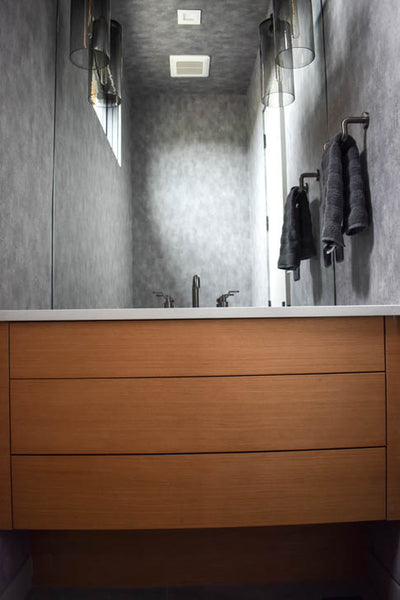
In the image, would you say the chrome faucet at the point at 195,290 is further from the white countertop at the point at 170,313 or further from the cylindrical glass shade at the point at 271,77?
the cylindrical glass shade at the point at 271,77

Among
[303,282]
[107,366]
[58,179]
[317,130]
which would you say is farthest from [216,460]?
Result: [317,130]

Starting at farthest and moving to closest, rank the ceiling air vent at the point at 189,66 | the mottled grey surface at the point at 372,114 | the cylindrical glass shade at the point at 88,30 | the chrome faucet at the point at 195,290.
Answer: the ceiling air vent at the point at 189,66 < the chrome faucet at the point at 195,290 < the cylindrical glass shade at the point at 88,30 < the mottled grey surface at the point at 372,114

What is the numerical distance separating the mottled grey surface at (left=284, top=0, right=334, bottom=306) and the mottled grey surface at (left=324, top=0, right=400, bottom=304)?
0.07 m

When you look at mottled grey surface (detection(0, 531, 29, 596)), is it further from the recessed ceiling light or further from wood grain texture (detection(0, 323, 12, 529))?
the recessed ceiling light

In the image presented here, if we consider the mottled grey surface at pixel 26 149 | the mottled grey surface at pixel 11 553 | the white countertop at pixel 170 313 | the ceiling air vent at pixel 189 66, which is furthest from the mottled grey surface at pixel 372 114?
the mottled grey surface at pixel 11 553

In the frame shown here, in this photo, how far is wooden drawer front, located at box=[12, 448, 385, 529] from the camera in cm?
127

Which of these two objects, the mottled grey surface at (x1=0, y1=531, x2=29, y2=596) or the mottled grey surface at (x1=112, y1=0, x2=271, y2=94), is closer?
the mottled grey surface at (x1=0, y1=531, x2=29, y2=596)

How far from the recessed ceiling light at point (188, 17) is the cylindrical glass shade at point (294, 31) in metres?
0.34

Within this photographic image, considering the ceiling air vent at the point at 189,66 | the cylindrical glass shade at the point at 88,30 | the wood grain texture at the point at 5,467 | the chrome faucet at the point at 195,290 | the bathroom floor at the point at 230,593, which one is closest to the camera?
the wood grain texture at the point at 5,467

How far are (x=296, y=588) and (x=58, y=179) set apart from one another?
1746 mm

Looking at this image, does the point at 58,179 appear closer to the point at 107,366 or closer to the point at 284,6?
the point at 107,366

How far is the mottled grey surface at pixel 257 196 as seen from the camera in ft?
6.50

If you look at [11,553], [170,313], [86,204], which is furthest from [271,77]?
[11,553]

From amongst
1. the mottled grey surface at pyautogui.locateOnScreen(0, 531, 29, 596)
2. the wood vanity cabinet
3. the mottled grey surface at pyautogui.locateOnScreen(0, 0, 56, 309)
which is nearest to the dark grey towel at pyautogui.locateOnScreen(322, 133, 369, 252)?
the wood vanity cabinet
